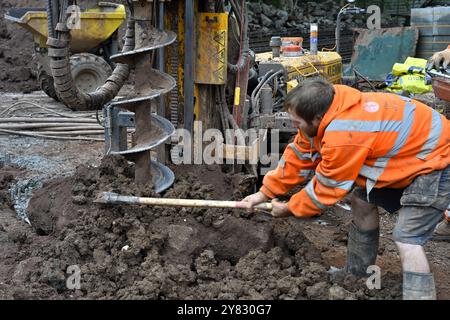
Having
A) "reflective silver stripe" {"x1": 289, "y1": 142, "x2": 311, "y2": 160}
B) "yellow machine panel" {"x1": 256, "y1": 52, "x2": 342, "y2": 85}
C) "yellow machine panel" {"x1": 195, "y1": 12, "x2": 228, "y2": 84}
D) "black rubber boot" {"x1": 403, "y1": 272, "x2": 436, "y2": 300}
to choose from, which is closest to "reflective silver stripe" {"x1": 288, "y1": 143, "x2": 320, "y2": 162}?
"reflective silver stripe" {"x1": 289, "y1": 142, "x2": 311, "y2": 160}

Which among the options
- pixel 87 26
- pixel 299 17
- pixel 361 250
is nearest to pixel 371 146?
pixel 361 250

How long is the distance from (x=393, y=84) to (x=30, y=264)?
8.42 m

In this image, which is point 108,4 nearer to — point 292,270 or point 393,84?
point 393,84

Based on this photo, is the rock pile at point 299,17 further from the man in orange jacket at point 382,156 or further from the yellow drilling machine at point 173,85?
the man in orange jacket at point 382,156

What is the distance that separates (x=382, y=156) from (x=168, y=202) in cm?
147

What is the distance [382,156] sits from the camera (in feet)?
12.3

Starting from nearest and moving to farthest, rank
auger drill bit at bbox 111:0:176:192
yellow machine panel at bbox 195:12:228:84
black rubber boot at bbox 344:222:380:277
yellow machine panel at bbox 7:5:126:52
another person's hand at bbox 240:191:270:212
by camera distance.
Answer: another person's hand at bbox 240:191:270:212 < black rubber boot at bbox 344:222:380:277 < auger drill bit at bbox 111:0:176:192 < yellow machine panel at bbox 195:12:228:84 < yellow machine panel at bbox 7:5:126:52

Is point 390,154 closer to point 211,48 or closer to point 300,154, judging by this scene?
point 300,154

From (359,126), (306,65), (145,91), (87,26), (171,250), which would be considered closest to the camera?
(359,126)

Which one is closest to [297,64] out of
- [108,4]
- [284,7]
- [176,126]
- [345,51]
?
[176,126]

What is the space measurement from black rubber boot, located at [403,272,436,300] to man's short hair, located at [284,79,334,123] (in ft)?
3.52

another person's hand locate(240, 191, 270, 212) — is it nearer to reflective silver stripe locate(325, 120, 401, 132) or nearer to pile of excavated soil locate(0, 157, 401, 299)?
pile of excavated soil locate(0, 157, 401, 299)

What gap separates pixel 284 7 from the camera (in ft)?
74.9

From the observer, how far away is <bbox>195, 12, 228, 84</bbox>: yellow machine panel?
5367 millimetres
